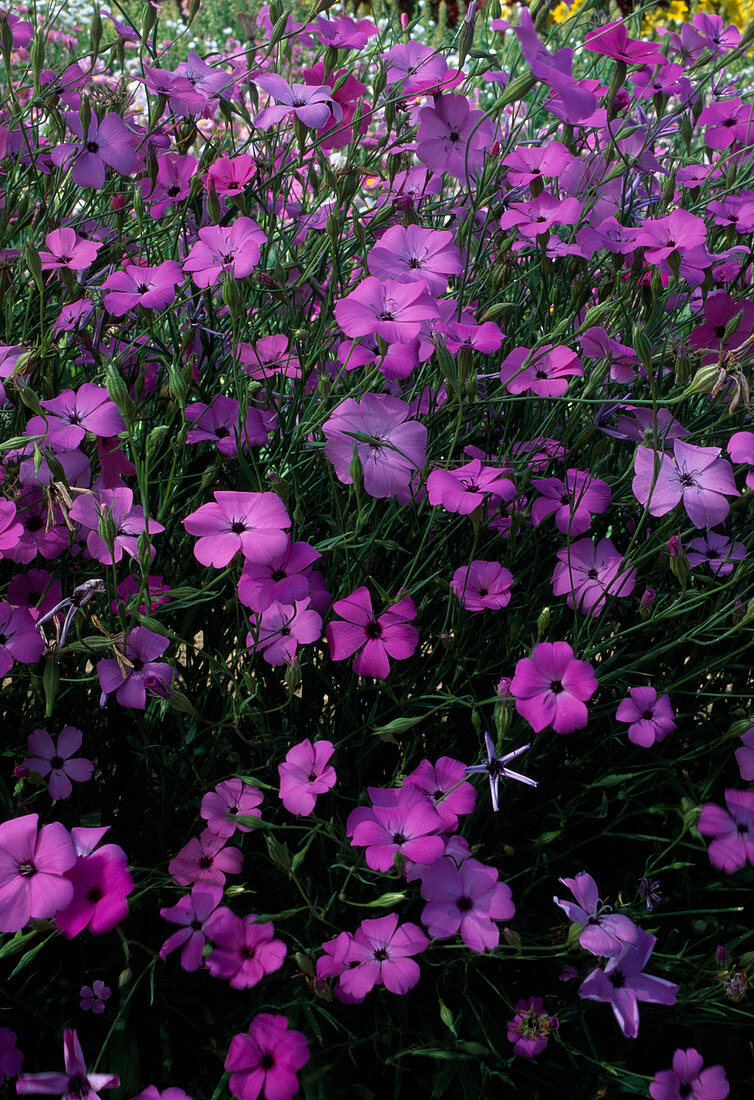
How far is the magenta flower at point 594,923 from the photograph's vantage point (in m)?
1.05

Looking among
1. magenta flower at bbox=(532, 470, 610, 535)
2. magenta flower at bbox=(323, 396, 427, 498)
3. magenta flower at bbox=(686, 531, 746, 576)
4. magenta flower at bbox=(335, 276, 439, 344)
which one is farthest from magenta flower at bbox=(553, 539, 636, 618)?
magenta flower at bbox=(335, 276, 439, 344)

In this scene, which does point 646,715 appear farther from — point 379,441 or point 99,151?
point 99,151

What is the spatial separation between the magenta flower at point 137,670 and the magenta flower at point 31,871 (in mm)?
169

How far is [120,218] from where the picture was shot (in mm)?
1440

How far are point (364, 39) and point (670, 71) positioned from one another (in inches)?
22.6

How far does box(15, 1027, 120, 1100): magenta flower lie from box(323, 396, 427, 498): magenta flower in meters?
0.74

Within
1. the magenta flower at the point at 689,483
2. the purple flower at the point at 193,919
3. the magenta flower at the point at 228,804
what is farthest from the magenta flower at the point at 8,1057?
the magenta flower at the point at 689,483

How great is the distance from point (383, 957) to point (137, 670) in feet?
1.58

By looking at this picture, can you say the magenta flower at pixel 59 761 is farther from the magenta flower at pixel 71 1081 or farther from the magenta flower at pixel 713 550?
the magenta flower at pixel 713 550

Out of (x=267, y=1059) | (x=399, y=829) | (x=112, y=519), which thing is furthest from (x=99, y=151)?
(x=267, y=1059)

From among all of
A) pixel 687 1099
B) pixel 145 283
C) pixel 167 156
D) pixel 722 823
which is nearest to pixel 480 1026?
pixel 687 1099

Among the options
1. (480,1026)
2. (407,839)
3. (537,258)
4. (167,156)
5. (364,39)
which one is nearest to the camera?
(407,839)

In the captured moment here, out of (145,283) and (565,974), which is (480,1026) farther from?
(145,283)

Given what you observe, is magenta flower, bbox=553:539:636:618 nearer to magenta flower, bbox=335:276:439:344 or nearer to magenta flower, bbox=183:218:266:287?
magenta flower, bbox=335:276:439:344
